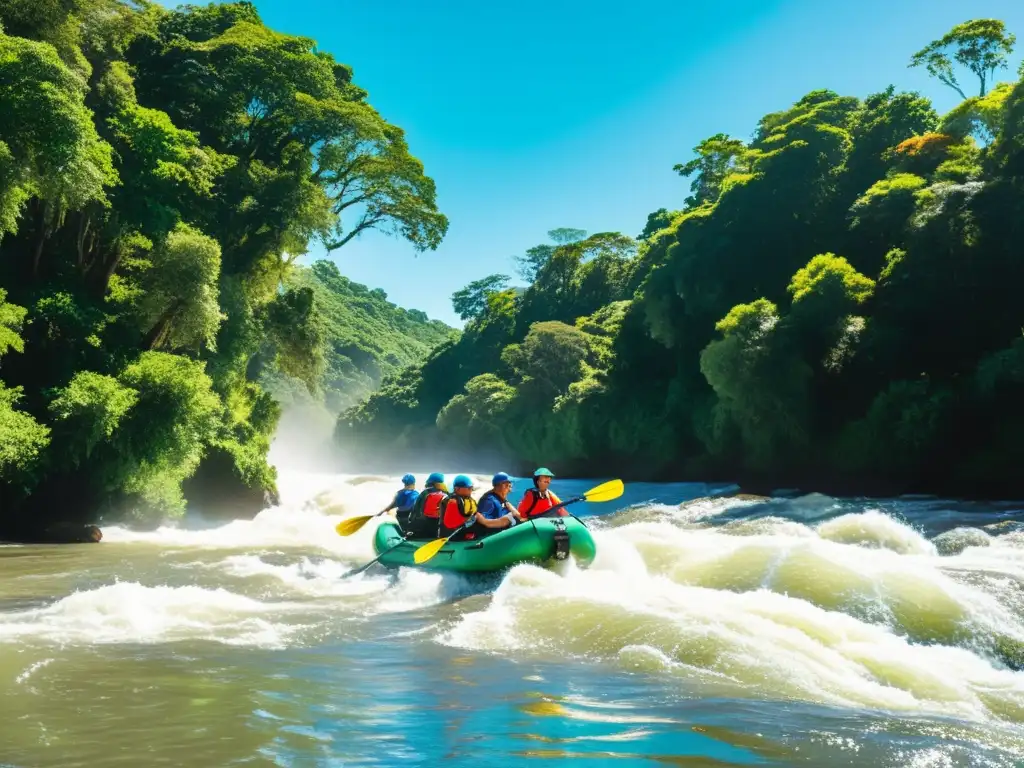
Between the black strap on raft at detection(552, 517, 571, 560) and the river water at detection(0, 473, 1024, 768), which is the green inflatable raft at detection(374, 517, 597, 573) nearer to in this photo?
the black strap on raft at detection(552, 517, 571, 560)

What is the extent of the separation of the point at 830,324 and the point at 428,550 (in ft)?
57.9

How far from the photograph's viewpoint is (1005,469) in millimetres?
18422

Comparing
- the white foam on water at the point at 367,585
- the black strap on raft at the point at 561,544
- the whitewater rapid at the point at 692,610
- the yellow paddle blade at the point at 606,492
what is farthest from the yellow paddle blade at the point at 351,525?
the black strap on raft at the point at 561,544

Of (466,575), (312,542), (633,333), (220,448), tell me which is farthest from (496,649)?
(633,333)

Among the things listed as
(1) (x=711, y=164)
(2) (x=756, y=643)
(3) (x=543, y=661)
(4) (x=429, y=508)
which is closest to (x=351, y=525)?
(4) (x=429, y=508)

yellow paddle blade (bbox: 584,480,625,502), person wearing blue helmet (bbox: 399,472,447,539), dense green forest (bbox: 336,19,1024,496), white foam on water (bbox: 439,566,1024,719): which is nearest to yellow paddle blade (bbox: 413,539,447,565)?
person wearing blue helmet (bbox: 399,472,447,539)

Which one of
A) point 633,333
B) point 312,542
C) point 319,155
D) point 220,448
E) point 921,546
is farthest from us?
point 633,333

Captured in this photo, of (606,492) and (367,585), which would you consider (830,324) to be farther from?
(367,585)

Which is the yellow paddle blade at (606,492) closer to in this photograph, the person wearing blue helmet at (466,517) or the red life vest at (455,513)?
the person wearing blue helmet at (466,517)

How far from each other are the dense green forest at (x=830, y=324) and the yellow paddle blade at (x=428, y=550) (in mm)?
14775

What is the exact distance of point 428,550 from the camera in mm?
9648

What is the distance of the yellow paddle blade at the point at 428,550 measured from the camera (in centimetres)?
960

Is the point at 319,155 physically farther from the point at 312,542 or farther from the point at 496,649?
the point at 496,649

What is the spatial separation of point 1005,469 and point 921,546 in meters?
9.40
